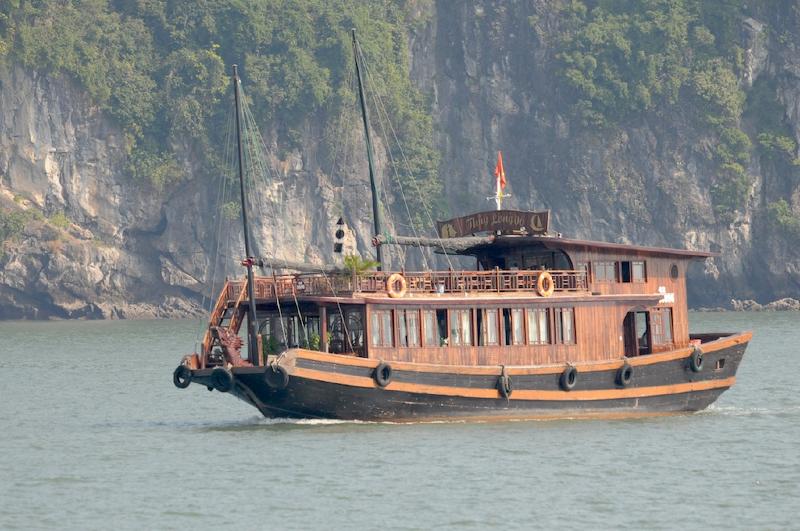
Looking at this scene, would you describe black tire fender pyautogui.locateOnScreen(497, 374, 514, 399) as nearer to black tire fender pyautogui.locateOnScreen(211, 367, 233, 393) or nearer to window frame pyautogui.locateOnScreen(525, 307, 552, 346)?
window frame pyautogui.locateOnScreen(525, 307, 552, 346)

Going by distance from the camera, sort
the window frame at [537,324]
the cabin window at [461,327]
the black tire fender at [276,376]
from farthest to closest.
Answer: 1. the window frame at [537,324]
2. the cabin window at [461,327]
3. the black tire fender at [276,376]

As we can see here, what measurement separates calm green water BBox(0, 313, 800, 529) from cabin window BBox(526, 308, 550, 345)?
73.1 inches

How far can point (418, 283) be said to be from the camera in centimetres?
3416

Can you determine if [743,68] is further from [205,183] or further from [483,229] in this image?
[483,229]

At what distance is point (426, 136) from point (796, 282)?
953 inches

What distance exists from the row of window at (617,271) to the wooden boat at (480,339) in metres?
0.02

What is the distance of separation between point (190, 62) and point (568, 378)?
6505 cm

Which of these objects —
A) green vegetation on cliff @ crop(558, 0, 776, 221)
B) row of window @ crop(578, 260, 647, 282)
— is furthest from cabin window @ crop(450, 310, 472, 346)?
green vegetation on cliff @ crop(558, 0, 776, 221)

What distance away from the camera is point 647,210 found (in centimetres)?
9806

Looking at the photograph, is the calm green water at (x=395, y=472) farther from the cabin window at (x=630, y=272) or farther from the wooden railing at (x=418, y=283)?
the cabin window at (x=630, y=272)

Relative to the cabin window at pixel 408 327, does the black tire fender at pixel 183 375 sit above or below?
below

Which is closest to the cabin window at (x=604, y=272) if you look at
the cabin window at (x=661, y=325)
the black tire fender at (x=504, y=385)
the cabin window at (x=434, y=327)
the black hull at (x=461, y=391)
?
the cabin window at (x=661, y=325)

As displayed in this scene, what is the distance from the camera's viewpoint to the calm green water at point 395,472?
2589 centimetres

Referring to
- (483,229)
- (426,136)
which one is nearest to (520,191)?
(426,136)
